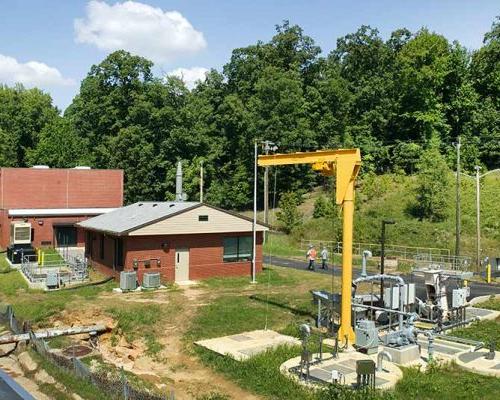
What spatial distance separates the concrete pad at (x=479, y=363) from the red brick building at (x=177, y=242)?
1719cm

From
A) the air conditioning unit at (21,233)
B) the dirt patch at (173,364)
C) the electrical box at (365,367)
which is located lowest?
the dirt patch at (173,364)

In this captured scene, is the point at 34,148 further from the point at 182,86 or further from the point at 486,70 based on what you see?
the point at 486,70

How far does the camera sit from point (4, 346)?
20594 millimetres

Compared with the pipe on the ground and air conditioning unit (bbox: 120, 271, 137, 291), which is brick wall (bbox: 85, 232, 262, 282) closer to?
air conditioning unit (bbox: 120, 271, 137, 291)

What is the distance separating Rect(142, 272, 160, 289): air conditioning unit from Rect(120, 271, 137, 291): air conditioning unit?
0.58m

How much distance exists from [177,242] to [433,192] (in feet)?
93.9

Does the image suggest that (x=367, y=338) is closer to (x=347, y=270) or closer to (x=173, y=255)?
(x=347, y=270)

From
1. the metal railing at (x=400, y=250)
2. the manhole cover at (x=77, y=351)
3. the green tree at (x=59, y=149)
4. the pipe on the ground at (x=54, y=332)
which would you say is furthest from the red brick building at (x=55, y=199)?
the manhole cover at (x=77, y=351)

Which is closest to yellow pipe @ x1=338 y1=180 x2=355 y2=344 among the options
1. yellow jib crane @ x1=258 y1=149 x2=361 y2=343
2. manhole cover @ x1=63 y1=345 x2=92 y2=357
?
yellow jib crane @ x1=258 y1=149 x2=361 y2=343

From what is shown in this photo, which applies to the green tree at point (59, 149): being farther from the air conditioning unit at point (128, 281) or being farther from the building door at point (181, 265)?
the air conditioning unit at point (128, 281)

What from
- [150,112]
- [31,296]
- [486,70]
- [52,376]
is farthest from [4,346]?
[486,70]

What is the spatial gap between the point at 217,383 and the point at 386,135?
60685 mm

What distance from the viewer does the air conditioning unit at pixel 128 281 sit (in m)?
28.6

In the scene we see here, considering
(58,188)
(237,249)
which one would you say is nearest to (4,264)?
(58,188)
